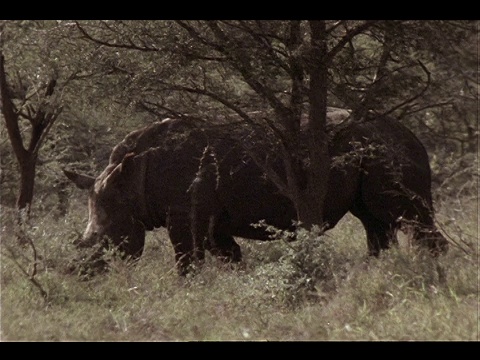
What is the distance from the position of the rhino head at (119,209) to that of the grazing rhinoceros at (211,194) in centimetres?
1

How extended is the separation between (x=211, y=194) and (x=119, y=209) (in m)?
1.09

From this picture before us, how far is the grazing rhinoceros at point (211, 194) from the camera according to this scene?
10.5m

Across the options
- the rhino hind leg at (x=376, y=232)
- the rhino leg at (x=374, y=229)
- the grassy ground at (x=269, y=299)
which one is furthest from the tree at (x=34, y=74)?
the rhino hind leg at (x=376, y=232)

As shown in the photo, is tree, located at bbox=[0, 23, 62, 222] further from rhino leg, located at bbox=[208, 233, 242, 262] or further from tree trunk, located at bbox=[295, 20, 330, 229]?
tree trunk, located at bbox=[295, 20, 330, 229]

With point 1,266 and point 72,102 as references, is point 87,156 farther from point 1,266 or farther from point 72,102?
point 1,266

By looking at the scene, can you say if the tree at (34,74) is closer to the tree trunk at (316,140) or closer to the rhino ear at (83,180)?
the rhino ear at (83,180)

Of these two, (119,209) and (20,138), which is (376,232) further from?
(20,138)

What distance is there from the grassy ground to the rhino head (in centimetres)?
115

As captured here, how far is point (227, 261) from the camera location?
11031mm

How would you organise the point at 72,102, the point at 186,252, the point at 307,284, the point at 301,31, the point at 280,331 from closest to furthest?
the point at 280,331 < the point at 307,284 < the point at 301,31 < the point at 186,252 < the point at 72,102

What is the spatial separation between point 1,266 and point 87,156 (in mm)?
8912

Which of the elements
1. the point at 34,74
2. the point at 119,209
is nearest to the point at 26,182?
the point at 34,74

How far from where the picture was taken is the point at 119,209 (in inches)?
433

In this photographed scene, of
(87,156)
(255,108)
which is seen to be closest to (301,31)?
(255,108)
